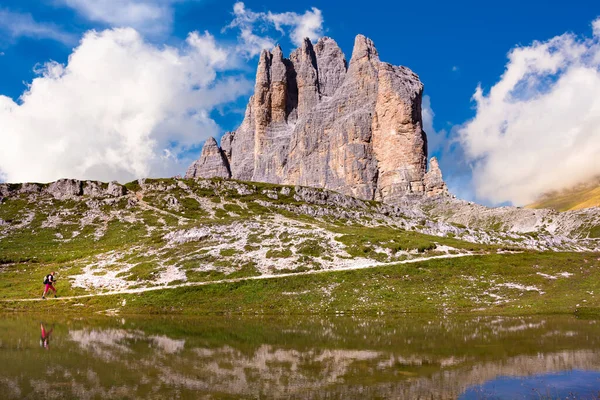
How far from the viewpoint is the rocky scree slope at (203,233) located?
63.7 meters

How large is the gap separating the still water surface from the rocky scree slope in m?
27.6

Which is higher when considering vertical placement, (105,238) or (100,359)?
(105,238)

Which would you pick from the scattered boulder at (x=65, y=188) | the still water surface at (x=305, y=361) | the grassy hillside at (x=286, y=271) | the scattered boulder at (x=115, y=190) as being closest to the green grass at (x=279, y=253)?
the grassy hillside at (x=286, y=271)

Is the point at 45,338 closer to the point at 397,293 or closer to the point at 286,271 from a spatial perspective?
the point at 286,271

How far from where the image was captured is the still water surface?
53.8 ft

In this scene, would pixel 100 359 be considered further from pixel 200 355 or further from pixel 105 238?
pixel 105 238

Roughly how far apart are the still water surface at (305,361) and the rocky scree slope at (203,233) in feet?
90.6

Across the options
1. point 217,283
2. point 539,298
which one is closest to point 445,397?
point 539,298

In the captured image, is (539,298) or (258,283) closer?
(539,298)

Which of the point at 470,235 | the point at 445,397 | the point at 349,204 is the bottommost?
the point at 445,397

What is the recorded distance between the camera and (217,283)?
5409 centimetres

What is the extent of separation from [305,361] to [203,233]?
6044 centimetres

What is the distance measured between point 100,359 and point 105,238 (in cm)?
9419

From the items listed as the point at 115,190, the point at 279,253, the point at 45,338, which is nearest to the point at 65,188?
the point at 115,190
